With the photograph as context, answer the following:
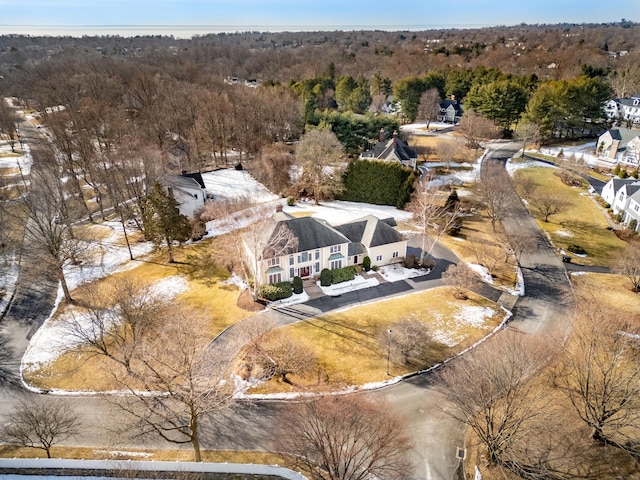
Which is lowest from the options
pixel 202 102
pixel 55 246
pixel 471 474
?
pixel 471 474

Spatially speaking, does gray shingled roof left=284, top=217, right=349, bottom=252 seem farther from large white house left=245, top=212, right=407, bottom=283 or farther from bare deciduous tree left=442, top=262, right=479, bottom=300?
bare deciduous tree left=442, top=262, right=479, bottom=300

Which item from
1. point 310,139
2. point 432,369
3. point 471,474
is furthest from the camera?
point 310,139

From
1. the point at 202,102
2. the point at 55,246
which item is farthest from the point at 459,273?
the point at 202,102

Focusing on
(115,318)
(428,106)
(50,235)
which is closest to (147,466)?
(115,318)

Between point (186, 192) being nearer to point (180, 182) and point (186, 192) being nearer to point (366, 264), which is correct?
point (180, 182)

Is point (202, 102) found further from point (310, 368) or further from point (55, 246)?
point (310, 368)

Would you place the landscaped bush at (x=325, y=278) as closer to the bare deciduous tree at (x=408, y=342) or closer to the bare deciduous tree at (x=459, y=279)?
the bare deciduous tree at (x=408, y=342)
